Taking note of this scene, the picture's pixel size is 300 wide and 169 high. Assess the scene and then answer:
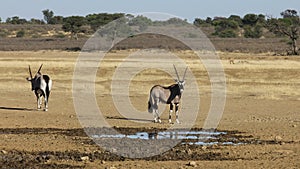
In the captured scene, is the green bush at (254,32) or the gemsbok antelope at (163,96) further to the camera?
the green bush at (254,32)

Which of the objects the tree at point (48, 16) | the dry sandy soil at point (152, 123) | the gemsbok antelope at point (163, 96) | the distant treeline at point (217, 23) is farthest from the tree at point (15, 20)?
the gemsbok antelope at point (163, 96)

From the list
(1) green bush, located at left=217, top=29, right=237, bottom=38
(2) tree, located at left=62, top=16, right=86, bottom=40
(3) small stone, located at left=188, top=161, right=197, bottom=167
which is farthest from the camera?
(1) green bush, located at left=217, top=29, right=237, bottom=38

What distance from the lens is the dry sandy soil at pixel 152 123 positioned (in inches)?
554

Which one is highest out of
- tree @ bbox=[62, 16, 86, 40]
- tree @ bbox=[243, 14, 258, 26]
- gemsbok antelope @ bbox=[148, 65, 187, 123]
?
tree @ bbox=[243, 14, 258, 26]

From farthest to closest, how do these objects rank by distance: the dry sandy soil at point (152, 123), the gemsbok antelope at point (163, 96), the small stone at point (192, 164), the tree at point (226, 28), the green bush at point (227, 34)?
the tree at point (226, 28), the green bush at point (227, 34), the gemsbok antelope at point (163, 96), the dry sandy soil at point (152, 123), the small stone at point (192, 164)

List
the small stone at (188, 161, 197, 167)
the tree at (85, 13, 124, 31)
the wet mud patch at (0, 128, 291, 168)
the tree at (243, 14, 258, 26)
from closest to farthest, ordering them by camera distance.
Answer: the small stone at (188, 161, 197, 167), the wet mud patch at (0, 128, 291, 168), the tree at (85, 13, 124, 31), the tree at (243, 14, 258, 26)

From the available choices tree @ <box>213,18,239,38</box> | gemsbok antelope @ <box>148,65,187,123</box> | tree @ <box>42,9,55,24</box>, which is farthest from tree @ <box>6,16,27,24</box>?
gemsbok antelope @ <box>148,65,187,123</box>

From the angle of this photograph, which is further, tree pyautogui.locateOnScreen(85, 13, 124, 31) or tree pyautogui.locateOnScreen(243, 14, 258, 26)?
tree pyautogui.locateOnScreen(243, 14, 258, 26)

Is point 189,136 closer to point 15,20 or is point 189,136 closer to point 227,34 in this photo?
point 227,34

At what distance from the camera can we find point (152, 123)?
70.0 ft

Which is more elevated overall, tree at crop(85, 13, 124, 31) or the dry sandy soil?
tree at crop(85, 13, 124, 31)

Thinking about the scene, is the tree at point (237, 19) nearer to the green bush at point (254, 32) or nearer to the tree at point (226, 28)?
the tree at point (226, 28)

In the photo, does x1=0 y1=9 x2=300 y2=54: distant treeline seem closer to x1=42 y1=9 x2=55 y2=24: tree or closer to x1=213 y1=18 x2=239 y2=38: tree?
x1=213 y1=18 x2=239 y2=38: tree

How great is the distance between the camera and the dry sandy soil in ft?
46.1
